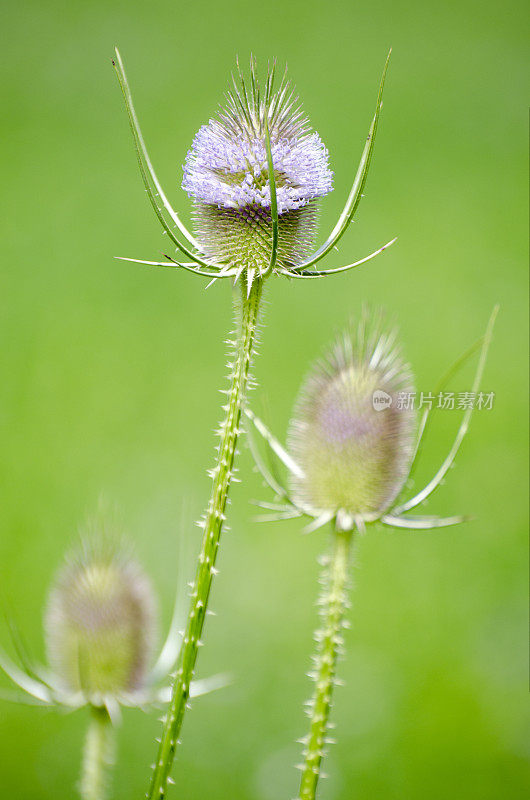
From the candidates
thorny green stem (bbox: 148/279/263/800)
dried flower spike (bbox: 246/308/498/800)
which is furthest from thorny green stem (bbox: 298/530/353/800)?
thorny green stem (bbox: 148/279/263/800)

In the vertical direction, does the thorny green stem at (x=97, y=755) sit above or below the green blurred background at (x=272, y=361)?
below

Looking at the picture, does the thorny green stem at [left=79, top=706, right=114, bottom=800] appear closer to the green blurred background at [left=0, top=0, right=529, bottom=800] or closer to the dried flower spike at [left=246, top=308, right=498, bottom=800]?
the dried flower spike at [left=246, top=308, right=498, bottom=800]

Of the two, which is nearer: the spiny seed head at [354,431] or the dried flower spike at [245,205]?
the dried flower spike at [245,205]

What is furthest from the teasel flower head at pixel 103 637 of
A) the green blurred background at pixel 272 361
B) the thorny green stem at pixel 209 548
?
the green blurred background at pixel 272 361

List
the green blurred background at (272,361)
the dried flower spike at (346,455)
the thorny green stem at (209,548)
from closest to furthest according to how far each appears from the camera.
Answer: the thorny green stem at (209,548) < the dried flower spike at (346,455) < the green blurred background at (272,361)

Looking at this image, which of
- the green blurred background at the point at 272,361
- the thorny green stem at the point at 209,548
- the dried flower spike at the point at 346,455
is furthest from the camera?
the green blurred background at the point at 272,361

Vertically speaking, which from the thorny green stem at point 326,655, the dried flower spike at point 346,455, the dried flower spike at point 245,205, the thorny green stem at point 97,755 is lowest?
the thorny green stem at point 97,755

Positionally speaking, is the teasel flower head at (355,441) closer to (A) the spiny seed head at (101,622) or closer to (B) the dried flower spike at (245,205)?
(B) the dried flower spike at (245,205)

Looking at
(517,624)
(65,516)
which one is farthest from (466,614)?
(65,516)
